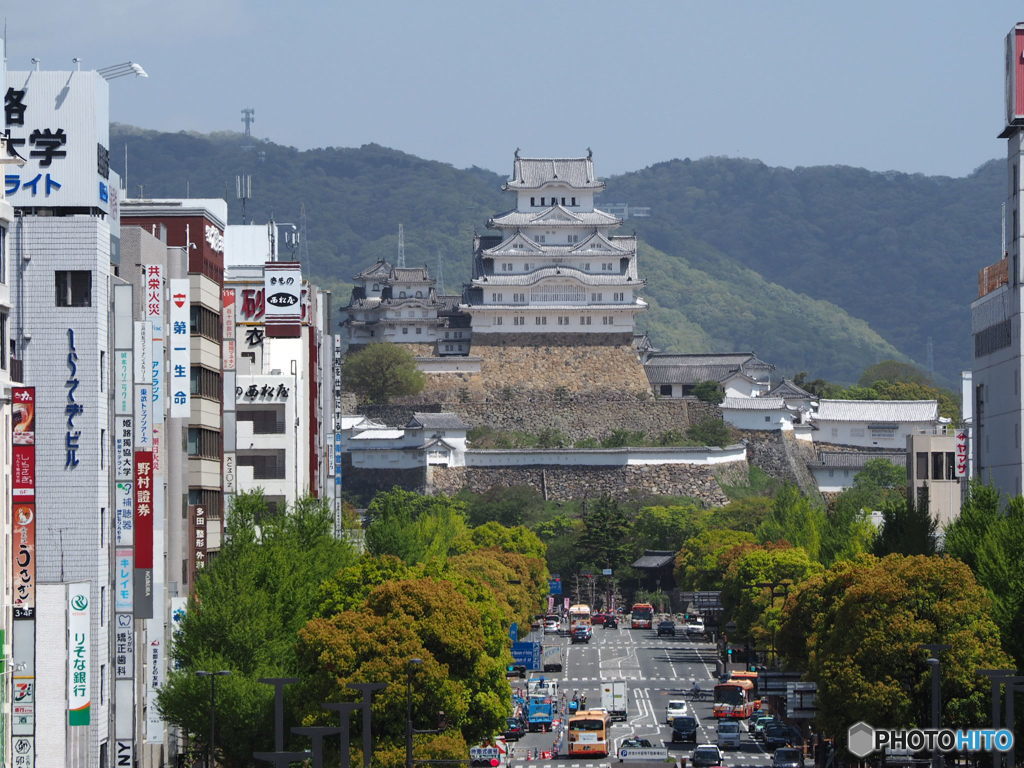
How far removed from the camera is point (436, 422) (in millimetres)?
126438

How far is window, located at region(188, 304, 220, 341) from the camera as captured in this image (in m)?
56.5

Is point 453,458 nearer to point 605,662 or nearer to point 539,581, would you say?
point 539,581

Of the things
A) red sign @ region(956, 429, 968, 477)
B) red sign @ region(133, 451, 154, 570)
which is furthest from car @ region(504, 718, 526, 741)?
red sign @ region(956, 429, 968, 477)

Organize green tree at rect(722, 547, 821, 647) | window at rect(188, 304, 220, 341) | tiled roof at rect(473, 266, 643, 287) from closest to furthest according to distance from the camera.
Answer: window at rect(188, 304, 220, 341), green tree at rect(722, 547, 821, 647), tiled roof at rect(473, 266, 643, 287)

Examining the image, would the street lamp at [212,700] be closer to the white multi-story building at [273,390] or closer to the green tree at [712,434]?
the white multi-story building at [273,390]

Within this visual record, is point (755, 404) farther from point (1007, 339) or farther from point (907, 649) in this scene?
point (907, 649)

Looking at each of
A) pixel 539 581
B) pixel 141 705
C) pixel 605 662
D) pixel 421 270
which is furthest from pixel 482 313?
pixel 141 705

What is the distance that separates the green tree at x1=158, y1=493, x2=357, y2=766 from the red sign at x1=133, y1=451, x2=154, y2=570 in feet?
7.45

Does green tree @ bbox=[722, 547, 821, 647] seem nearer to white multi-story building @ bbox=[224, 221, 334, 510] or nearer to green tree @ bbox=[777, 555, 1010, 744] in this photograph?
white multi-story building @ bbox=[224, 221, 334, 510]

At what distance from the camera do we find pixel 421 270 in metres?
145

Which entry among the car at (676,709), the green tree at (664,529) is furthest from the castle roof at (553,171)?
the car at (676,709)

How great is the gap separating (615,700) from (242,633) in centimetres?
2117

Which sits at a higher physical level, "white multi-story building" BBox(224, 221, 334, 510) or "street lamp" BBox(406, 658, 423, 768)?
"white multi-story building" BBox(224, 221, 334, 510)

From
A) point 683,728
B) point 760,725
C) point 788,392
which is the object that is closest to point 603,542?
point 788,392
